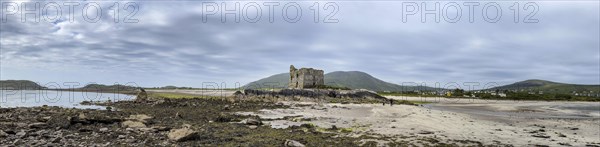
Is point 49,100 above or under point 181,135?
under

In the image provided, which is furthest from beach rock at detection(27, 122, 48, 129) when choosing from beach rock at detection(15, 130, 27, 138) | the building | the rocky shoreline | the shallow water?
the building

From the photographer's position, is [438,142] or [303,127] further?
[303,127]

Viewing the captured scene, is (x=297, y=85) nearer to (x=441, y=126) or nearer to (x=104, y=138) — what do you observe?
(x=441, y=126)

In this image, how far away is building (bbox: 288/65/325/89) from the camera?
255 ft

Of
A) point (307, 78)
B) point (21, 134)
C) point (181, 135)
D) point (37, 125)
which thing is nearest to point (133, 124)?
point (37, 125)

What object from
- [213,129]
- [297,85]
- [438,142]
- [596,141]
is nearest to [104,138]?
[213,129]

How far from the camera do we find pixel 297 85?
8031cm

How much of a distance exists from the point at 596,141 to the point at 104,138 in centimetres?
2234

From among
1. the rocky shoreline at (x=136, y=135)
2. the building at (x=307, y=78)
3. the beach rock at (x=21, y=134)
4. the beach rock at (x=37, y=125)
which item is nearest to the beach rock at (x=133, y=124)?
the rocky shoreline at (x=136, y=135)

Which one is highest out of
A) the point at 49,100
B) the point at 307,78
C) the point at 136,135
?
the point at 307,78

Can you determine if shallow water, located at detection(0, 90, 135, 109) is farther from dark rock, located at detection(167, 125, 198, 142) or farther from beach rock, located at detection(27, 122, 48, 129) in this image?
dark rock, located at detection(167, 125, 198, 142)

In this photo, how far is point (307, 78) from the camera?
78.1 metres

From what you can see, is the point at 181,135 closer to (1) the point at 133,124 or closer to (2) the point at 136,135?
(2) the point at 136,135

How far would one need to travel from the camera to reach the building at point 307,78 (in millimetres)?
77750
